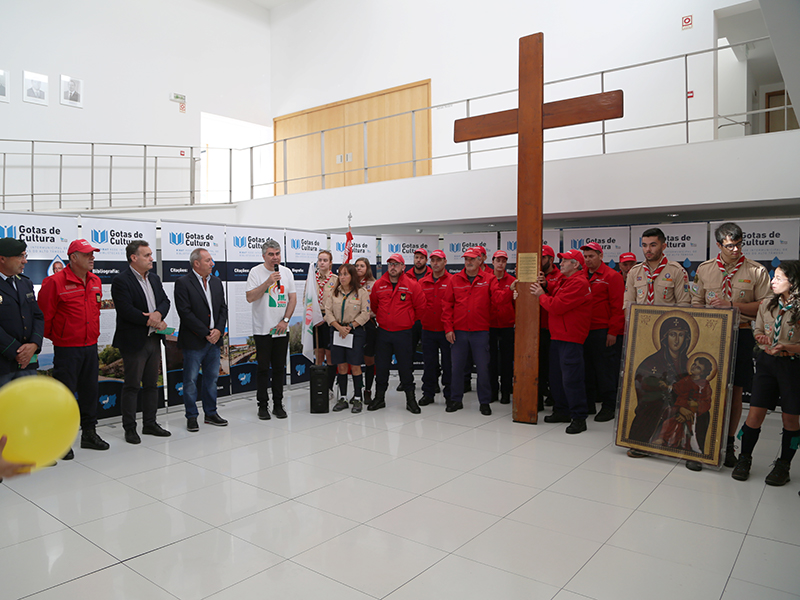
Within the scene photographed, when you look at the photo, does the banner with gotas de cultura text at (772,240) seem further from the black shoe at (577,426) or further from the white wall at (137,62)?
the white wall at (137,62)

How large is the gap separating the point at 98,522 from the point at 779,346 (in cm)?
428

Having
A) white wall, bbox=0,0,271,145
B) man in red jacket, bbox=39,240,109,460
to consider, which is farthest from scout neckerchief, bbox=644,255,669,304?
white wall, bbox=0,0,271,145

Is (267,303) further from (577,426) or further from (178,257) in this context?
(577,426)

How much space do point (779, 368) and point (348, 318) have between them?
3758 millimetres

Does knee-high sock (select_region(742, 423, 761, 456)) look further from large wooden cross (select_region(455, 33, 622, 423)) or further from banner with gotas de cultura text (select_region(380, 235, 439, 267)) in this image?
banner with gotas de cultura text (select_region(380, 235, 439, 267))

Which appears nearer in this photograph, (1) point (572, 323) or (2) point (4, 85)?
(1) point (572, 323)

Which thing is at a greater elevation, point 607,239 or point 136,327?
point 607,239

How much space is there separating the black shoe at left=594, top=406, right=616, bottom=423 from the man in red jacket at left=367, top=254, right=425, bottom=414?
1.80 meters

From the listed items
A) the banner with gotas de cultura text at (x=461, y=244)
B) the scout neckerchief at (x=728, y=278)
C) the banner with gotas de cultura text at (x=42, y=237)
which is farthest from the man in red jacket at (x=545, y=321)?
the banner with gotas de cultura text at (x=42, y=237)

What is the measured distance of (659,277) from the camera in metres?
4.88

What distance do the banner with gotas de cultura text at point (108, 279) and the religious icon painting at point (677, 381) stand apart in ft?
13.4

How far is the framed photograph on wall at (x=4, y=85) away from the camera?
8414 mm

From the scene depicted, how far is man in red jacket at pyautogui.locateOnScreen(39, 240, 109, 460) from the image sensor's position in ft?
13.9

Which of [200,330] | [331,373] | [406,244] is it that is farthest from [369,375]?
[406,244]
